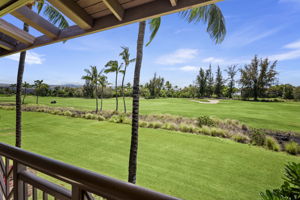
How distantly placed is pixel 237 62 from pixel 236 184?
24423mm

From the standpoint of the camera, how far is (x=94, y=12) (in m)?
1.33

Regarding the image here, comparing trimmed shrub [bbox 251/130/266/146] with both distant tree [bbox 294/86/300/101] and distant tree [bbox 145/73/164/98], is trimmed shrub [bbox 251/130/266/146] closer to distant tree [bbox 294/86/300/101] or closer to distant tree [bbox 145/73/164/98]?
distant tree [bbox 294/86/300/101]

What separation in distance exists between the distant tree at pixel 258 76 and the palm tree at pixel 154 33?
20.3 m

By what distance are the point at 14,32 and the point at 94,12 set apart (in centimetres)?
116

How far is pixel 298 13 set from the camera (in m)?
9.17

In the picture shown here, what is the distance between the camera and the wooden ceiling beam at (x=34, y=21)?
55.9 inches

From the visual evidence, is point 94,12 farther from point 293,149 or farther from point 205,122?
point 205,122

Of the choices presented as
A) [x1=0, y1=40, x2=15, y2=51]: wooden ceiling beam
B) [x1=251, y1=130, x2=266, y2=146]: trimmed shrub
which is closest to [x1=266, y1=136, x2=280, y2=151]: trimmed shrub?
[x1=251, y1=130, x2=266, y2=146]: trimmed shrub

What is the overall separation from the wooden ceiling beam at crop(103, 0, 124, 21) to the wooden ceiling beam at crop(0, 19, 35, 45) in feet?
4.67

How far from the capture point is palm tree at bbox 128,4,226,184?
11.3ft

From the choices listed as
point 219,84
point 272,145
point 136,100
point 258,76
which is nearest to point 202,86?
point 219,84

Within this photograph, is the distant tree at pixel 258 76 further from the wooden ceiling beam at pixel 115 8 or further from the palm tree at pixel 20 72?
the wooden ceiling beam at pixel 115 8

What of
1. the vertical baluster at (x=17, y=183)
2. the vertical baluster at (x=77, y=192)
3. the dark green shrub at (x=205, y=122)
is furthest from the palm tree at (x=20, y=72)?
the dark green shrub at (x=205, y=122)

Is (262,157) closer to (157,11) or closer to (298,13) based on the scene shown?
(157,11)
